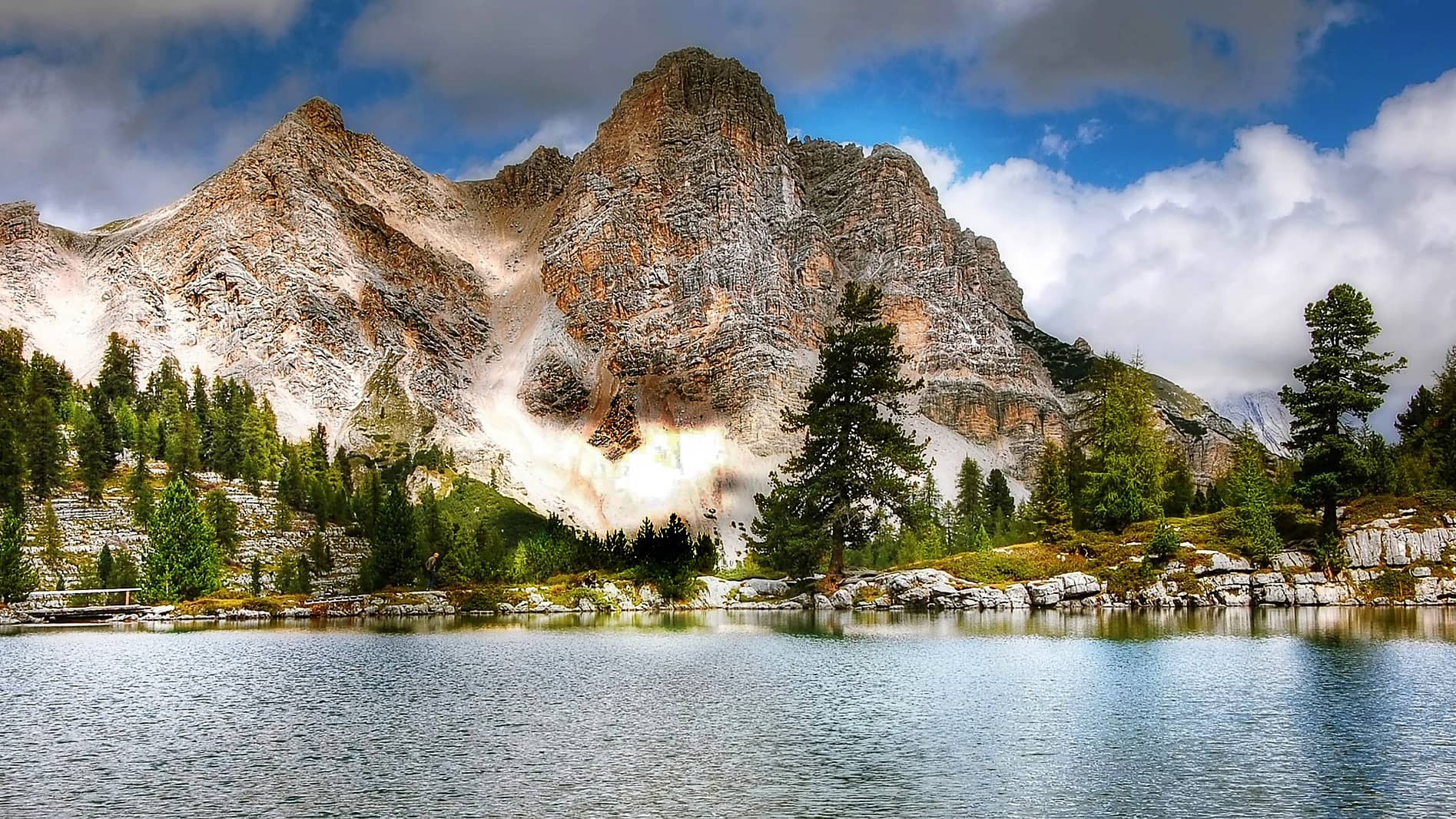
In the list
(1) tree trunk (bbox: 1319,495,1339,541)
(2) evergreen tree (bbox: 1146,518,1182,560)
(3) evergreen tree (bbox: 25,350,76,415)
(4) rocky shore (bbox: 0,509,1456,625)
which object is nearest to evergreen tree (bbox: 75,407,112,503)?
(3) evergreen tree (bbox: 25,350,76,415)

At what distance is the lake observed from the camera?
20453 millimetres

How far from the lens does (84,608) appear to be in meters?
85.7

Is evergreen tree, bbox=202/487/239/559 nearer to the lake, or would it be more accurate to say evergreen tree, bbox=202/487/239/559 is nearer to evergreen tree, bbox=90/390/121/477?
evergreen tree, bbox=90/390/121/477

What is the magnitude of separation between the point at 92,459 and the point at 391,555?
4280 centimetres

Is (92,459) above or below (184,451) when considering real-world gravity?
below

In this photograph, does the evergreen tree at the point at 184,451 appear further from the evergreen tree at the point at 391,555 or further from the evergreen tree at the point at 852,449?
the evergreen tree at the point at 852,449

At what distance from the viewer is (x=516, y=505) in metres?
198

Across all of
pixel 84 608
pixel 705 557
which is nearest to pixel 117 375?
pixel 84 608

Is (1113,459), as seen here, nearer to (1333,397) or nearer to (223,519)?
(1333,397)

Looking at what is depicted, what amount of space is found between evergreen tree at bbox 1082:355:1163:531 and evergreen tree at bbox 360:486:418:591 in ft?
207

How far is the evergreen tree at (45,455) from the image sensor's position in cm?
11494

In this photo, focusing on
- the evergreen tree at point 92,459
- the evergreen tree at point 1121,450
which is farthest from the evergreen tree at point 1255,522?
the evergreen tree at point 92,459

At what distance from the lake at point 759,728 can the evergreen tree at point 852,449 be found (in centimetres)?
3003

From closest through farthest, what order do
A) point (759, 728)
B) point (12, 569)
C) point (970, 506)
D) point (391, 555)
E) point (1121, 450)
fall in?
point (759, 728) < point (1121, 450) < point (12, 569) < point (391, 555) < point (970, 506)
